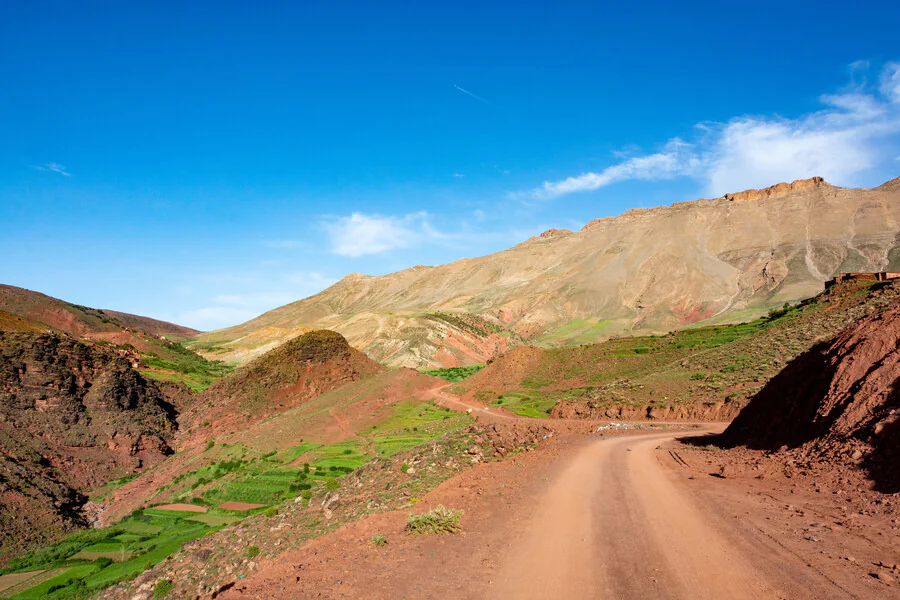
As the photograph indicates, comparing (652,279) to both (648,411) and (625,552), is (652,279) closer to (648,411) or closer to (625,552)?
(648,411)

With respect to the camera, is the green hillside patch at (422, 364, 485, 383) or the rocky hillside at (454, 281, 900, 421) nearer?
the rocky hillside at (454, 281, 900, 421)

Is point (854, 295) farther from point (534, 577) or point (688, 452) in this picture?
point (534, 577)

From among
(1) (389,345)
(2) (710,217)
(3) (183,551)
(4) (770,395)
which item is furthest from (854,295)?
(2) (710,217)

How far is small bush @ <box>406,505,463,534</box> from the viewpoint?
1064cm

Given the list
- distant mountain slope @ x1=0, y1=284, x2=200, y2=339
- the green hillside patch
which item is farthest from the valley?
distant mountain slope @ x1=0, y1=284, x2=200, y2=339

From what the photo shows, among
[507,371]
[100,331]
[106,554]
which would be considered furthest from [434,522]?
[100,331]

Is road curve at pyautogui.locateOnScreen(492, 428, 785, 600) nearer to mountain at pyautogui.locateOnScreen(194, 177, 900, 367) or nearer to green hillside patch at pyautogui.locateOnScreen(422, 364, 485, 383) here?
green hillside patch at pyautogui.locateOnScreen(422, 364, 485, 383)

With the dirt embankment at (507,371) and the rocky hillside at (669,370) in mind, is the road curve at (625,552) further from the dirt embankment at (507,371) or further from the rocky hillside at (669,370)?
the dirt embankment at (507,371)

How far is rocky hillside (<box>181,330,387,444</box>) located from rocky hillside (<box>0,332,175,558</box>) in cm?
316

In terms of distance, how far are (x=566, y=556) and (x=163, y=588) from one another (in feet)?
30.3

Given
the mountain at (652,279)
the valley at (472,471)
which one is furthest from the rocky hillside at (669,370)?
the mountain at (652,279)

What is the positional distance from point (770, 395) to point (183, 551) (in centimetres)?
2111

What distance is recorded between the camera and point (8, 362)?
119 ft

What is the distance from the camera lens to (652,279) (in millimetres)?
128000
